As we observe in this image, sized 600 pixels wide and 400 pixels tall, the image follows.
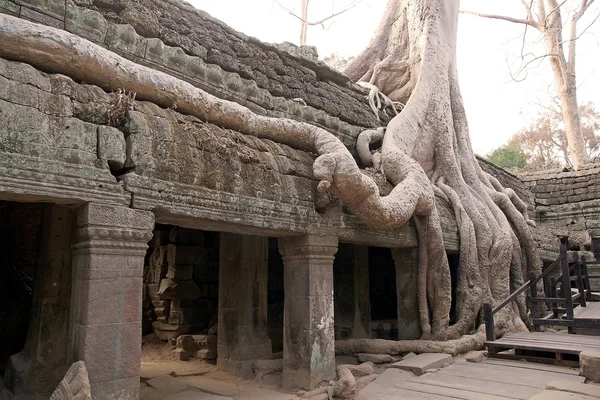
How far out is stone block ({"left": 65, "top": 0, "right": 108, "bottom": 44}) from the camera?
12.4ft

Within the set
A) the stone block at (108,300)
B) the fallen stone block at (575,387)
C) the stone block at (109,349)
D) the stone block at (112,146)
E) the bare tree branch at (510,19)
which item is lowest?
the fallen stone block at (575,387)

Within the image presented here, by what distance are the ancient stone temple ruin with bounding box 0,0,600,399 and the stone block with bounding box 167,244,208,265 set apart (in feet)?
0.07

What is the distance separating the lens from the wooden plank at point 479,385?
4008mm

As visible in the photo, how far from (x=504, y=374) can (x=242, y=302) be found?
9.42ft

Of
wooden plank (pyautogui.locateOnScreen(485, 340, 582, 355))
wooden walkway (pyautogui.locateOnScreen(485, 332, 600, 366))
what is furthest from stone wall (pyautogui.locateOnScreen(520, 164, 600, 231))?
wooden plank (pyautogui.locateOnScreen(485, 340, 582, 355))

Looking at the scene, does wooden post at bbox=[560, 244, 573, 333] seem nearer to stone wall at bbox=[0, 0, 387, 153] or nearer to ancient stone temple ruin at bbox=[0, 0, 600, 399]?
ancient stone temple ruin at bbox=[0, 0, 600, 399]

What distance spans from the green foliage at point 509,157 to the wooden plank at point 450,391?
24.0 metres

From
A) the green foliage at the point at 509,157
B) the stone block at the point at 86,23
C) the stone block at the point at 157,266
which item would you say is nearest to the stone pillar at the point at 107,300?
the stone block at the point at 86,23

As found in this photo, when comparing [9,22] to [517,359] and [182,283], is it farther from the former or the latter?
[517,359]

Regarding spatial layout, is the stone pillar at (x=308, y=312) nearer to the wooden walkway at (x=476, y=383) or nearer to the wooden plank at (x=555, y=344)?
the wooden walkway at (x=476, y=383)

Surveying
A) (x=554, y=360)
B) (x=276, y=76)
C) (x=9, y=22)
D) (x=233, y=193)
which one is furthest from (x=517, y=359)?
(x=9, y=22)

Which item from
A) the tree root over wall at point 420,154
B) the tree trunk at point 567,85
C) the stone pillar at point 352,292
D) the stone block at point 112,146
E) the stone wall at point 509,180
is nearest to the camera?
the stone block at point 112,146

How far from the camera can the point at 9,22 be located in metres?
2.75

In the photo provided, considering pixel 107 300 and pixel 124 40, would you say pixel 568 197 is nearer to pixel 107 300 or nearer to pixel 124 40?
pixel 124 40
